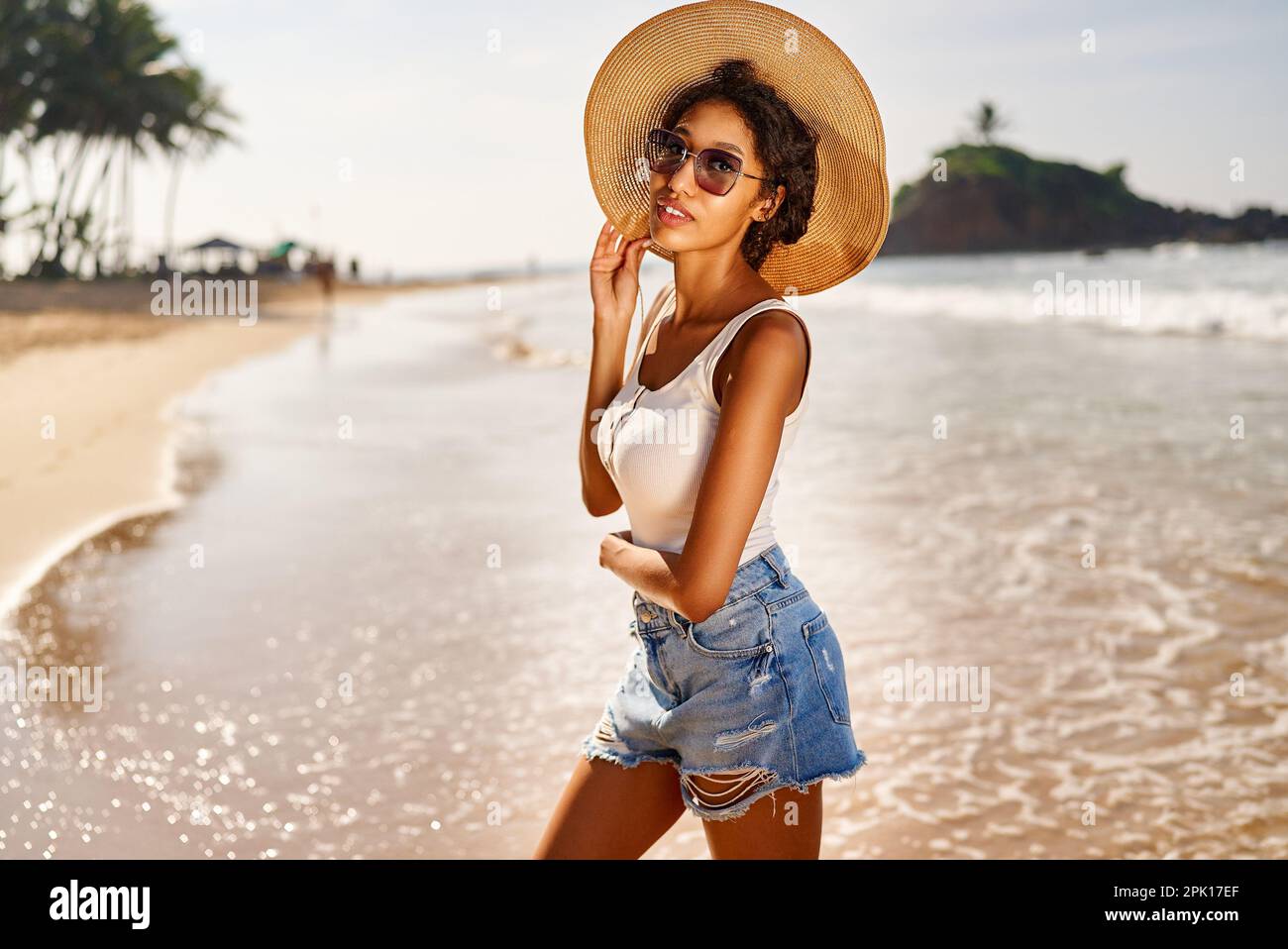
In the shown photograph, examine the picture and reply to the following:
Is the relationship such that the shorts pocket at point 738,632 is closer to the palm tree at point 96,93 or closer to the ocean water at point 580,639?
the ocean water at point 580,639

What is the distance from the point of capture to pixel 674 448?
196 cm

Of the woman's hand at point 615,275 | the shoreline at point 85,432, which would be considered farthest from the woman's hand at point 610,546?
the shoreline at point 85,432

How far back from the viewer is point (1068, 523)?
6.59m

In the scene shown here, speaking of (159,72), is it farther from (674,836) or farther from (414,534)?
(674,836)

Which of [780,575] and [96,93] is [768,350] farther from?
[96,93]

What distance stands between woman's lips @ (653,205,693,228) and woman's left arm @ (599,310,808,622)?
29 cm

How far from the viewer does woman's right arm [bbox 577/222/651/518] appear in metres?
2.34

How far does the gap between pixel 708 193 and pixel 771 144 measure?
0.15m

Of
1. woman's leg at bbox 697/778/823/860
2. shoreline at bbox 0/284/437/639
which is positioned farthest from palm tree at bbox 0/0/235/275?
woman's leg at bbox 697/778/823/860

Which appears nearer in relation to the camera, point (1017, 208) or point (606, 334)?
point (606, 334)

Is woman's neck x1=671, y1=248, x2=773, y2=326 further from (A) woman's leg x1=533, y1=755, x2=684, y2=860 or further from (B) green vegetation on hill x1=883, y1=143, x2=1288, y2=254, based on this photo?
(B) green vegetation on hill x1=883, y1=143, x2=1288, y2=254

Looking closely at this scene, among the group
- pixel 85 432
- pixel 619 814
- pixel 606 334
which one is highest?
pixel 606 334

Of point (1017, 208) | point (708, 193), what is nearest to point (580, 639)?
point (708, 193)

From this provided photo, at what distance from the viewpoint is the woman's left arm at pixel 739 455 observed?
1.80 metres
